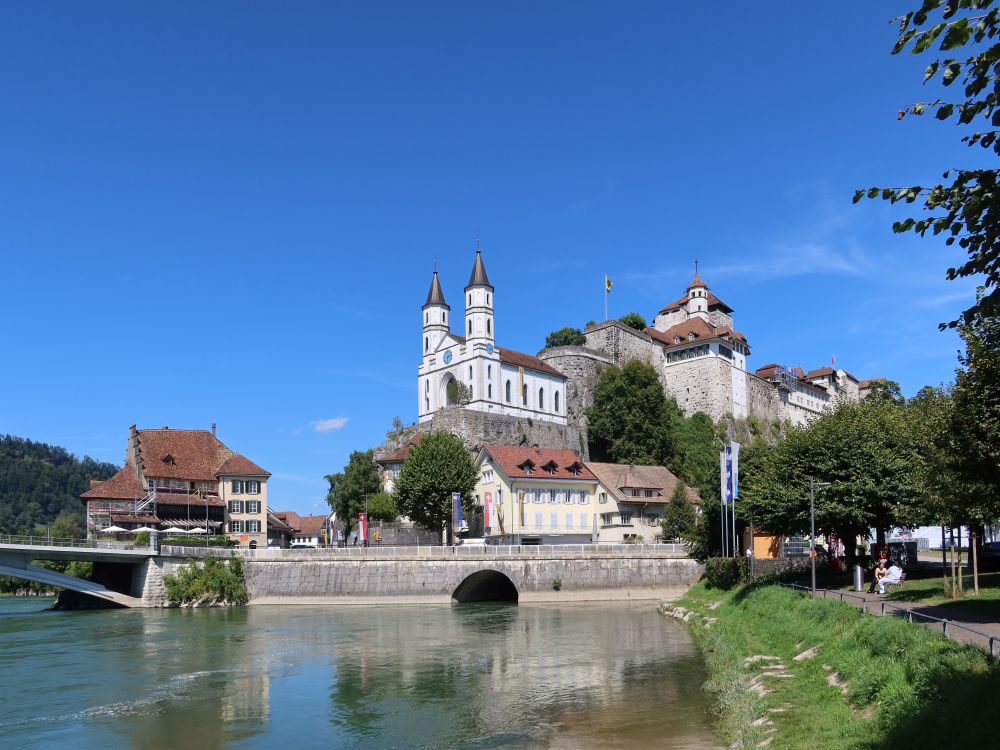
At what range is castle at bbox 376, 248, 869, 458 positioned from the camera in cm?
9212

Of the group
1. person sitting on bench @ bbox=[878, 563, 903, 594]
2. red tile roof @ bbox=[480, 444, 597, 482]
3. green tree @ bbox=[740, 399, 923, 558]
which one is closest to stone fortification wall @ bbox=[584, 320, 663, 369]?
red tile roof @ bbox=[480, 444, 597, 482]

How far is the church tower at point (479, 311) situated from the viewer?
94750 millimetres

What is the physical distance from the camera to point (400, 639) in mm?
38125

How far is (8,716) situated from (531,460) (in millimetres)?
53799

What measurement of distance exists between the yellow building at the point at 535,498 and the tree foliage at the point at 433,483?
2.76 meters

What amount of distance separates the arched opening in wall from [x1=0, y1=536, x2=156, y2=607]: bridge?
21138 mm

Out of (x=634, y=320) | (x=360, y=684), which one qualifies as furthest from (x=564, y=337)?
(x=360, y=684)

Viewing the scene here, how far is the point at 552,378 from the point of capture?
327 feet

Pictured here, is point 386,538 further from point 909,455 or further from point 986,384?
point 986,384

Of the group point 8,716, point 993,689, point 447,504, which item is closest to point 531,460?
point 447,504

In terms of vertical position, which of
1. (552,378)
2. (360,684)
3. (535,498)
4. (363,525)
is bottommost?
(360,684)

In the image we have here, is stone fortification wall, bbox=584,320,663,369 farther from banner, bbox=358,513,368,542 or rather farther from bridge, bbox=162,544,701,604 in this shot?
bridge, bbox=162,544,701,604

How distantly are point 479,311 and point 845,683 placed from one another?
79504 mm

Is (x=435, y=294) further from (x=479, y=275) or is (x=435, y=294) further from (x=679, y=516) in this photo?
(x=679, y=516)
